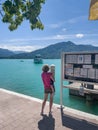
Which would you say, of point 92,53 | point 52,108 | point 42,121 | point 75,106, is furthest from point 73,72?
point 75,106

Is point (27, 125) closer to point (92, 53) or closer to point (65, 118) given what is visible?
point (65, 118)

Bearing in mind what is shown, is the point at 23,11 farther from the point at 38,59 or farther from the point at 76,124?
the point at 38,59

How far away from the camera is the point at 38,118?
6328mm

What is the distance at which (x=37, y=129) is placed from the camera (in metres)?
5.51

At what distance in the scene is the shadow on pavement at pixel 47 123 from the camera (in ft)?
18.4

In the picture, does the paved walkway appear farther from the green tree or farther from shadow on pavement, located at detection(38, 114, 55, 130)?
the green tree

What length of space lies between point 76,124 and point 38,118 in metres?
1.21

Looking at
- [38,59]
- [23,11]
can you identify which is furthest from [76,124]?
[38,59]

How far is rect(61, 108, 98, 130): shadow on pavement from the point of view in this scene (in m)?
5.68

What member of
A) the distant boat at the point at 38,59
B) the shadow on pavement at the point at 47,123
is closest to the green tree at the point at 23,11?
the shadow on pavement at the point at 47,123

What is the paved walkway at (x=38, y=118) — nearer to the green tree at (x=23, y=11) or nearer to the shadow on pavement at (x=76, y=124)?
the shadow on pavement at (x=76, y=124)

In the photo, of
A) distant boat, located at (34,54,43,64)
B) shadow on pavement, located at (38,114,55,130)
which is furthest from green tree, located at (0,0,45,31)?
distant boat, located at (34,54,43,64)

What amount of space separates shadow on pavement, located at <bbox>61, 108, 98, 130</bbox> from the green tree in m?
2.93

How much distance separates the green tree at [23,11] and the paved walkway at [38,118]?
2.82 meters
